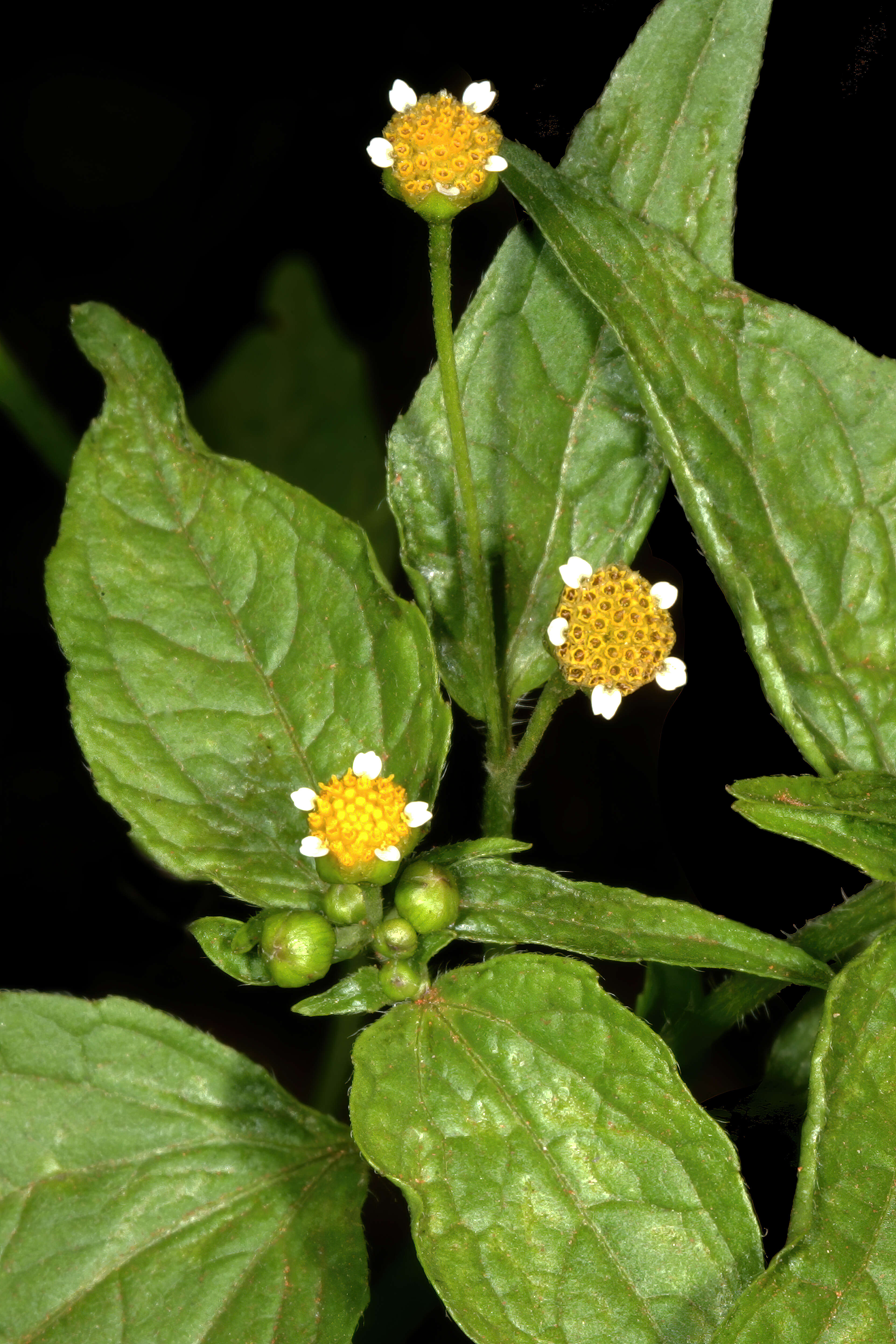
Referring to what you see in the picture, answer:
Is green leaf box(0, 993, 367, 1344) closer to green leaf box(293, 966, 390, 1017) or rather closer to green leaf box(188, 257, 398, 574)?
green leaf box(293, 966, 390, 1017)

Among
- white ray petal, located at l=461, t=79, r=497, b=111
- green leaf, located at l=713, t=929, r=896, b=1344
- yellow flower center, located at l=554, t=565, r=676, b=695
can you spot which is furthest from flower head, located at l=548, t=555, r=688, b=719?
white ray petal, located at l=461, t=79, r=497, b=111

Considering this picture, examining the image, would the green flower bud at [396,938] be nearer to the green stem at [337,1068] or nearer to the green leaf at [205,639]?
the green leaf at [205,639]

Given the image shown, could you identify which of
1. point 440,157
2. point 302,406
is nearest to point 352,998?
point 440,157

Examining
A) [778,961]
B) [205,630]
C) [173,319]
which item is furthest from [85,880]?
[778,961]

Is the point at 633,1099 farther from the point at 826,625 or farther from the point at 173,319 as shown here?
the point at 173,319

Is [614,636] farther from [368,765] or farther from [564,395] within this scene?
[564,395]
